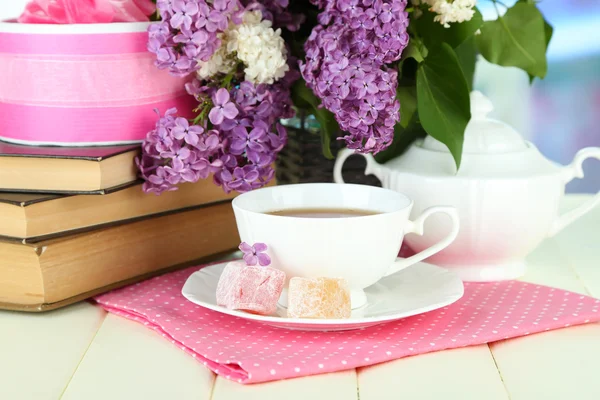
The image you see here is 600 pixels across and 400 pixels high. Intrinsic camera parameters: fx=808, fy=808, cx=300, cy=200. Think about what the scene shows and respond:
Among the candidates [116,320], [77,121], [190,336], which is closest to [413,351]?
[190,336]

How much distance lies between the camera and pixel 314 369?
26.2 inches

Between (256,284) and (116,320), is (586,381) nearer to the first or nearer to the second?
(256,284)

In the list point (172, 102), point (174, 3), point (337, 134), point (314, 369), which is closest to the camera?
point (314, 369)

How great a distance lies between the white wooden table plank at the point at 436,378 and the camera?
640 mm

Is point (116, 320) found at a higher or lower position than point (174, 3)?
lower

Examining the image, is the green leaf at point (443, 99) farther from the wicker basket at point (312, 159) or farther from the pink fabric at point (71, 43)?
the pink fabric at point (71, 43)

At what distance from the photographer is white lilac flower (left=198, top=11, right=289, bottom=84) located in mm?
810

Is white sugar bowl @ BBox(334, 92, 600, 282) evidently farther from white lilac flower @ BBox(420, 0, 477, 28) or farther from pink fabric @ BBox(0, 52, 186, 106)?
pink fabric @ BBox(0, 52, 186, 106)

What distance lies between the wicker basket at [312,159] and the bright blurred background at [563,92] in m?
1.28

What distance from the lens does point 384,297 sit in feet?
2.67

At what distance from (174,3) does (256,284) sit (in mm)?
279

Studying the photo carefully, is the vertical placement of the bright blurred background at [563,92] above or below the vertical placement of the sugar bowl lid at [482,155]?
below

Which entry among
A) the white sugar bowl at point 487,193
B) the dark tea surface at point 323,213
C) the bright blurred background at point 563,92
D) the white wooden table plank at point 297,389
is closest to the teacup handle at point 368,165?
the white sugar bowl at point 487,193

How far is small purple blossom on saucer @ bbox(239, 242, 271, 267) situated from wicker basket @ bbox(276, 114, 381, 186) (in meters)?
0.34
